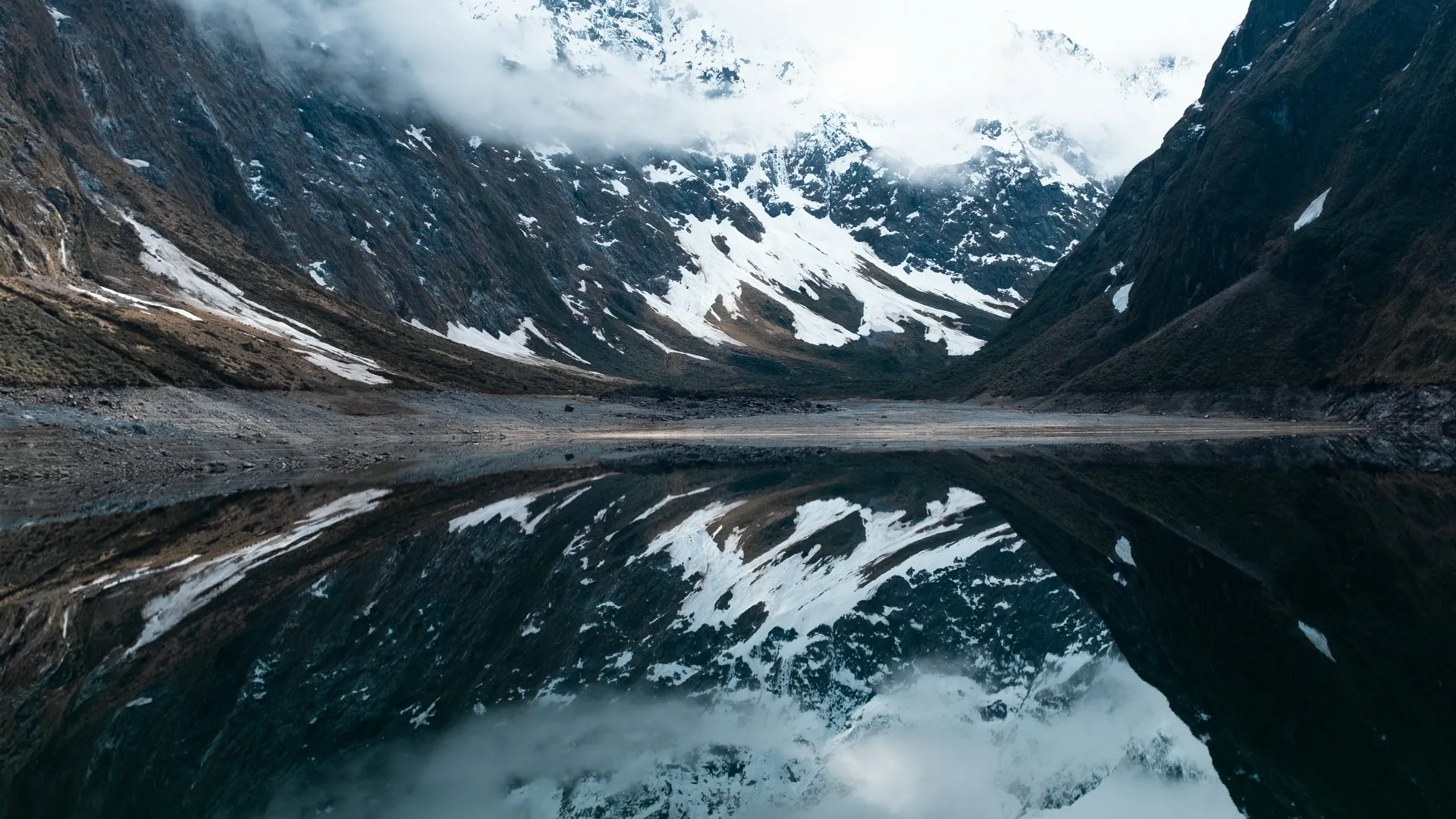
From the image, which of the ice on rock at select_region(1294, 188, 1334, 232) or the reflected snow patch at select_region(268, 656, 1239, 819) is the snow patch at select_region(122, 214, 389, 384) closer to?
the reflected snow patch at select_region(268, 656, 1239, 819)

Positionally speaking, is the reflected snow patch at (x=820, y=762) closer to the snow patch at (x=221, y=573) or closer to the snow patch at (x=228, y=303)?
the snow patch at (x=221, y=573)

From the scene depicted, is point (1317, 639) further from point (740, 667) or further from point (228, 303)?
point (228, 303)

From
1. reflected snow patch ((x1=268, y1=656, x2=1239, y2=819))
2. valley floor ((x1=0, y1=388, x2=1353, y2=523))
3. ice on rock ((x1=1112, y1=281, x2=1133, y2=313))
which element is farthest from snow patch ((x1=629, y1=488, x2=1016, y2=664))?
ice on rock ((x1=1112, y1=281, x2=1133, y2=313))

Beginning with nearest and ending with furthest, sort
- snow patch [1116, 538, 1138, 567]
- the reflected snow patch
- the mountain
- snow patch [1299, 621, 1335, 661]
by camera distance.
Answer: the reflected snow patch, snow patch [1299, 621, 1335, 661], snow patch [1116, 538, 1138, 567], the mountain

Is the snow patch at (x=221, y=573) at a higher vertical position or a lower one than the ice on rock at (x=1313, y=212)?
lower

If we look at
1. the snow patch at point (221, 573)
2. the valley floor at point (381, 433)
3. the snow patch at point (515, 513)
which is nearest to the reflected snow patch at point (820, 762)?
the snow patch at point (221, 573)

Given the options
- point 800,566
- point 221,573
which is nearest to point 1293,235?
point 800,566
